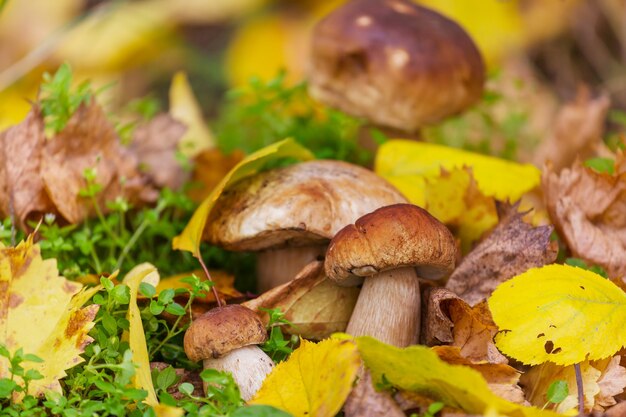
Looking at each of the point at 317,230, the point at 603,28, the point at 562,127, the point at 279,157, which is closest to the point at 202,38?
the point at 603,28

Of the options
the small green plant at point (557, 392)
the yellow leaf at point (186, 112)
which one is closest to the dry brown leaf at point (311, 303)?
the small green plant at point (557, 392)

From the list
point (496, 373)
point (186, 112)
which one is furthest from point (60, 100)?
point (496, 373)

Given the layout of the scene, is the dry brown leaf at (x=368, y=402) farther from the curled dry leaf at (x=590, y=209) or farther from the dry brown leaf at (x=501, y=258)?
the curled dry leaf at (x=590, y=209)

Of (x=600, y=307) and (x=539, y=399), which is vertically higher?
(x=600, y=307)

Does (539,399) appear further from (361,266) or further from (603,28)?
(603,28)

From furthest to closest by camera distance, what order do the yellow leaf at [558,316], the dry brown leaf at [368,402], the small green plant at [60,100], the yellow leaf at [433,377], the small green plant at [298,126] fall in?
the small green plant at [298,126] < the small green plant at [60,100] < the yellow leaf at [558,316] < the dry brown leaf at [368,402] < the yellow leaf at [433,377]

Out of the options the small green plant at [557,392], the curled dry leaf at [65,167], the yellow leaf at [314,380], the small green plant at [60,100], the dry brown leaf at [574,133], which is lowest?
the dry brown leaf at [574,133]

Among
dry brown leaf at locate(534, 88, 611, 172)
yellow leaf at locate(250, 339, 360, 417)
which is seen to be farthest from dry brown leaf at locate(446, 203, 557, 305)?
dry brown leaf at locate(534, 88, 611, 172)
